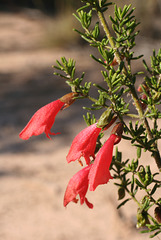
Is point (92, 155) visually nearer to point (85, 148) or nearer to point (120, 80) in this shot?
point (85, 148)

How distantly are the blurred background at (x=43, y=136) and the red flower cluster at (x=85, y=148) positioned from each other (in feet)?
3.82

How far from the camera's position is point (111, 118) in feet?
2.42

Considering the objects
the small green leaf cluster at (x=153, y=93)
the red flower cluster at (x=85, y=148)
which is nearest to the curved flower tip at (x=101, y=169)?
the red flower cluster at (x=85, y=148)

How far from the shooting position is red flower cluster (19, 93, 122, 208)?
0.73 meters

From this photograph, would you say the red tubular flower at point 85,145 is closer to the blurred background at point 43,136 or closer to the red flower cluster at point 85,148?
the red flower cluster at point 85,148

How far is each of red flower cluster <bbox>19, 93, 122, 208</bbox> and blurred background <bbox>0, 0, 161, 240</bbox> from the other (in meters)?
1.17

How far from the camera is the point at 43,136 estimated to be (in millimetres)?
3016

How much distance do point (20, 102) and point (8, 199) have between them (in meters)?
1.46

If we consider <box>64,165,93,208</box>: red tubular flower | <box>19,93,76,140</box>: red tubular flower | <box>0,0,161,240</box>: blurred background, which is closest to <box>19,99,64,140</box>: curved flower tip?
<box>19,93,76,140</box>: red tubular flower

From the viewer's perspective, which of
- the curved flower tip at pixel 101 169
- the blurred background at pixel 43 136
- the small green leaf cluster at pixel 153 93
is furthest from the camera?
the blurred background at pixel 43 136

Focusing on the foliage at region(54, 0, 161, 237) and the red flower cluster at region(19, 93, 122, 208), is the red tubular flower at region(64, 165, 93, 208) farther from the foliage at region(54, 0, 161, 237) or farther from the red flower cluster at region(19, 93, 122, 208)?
the foliage at region(54, 0, 161, 237)

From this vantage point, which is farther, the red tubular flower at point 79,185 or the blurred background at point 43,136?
the blurred background at point 43,136

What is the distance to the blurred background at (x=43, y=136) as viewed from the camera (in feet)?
6.53

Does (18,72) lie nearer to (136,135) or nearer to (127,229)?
(127,229)
